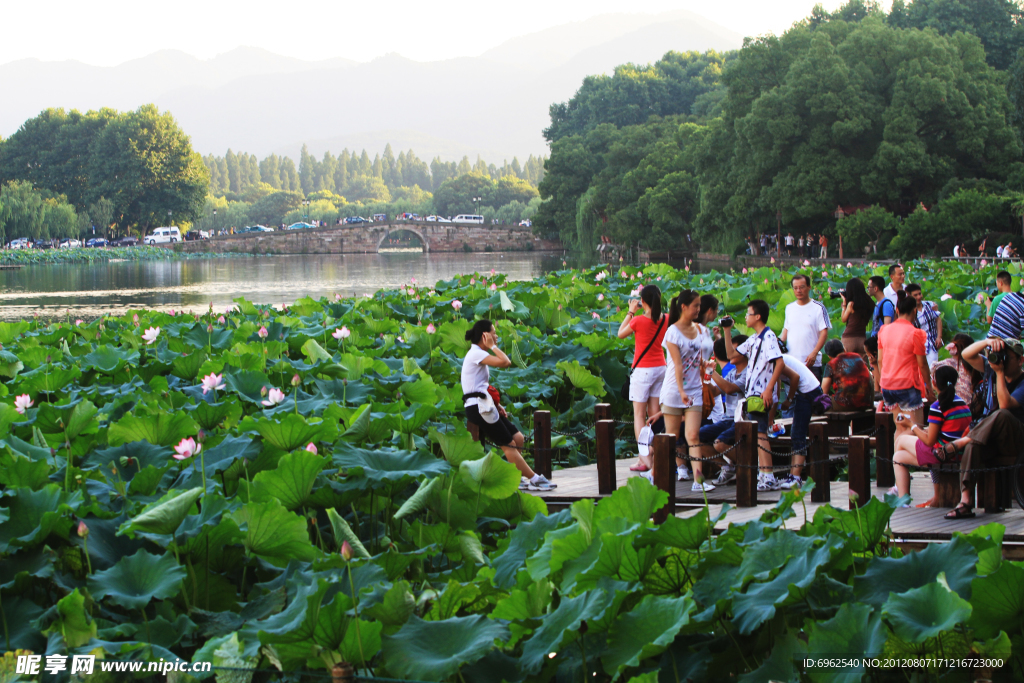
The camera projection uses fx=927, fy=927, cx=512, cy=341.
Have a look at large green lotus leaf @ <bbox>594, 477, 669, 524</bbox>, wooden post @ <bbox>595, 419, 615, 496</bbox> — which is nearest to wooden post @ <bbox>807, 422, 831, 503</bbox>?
wooden post @ <bbox>595, 419, 615, 496</bbox>

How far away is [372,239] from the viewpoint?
Result: 83.8 meters

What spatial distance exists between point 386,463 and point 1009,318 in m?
4.74

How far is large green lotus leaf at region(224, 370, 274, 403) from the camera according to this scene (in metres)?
5.32

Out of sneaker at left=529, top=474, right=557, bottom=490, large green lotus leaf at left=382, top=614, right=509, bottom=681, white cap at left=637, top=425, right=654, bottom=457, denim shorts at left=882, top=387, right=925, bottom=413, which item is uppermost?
denim shorts at left=882, top=387, right=925, bottom=413

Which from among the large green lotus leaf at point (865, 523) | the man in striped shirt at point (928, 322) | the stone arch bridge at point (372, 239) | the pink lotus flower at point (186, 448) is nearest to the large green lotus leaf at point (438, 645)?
the large green lotus leaf at point (865, 523)

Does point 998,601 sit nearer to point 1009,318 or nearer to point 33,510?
point 33,510

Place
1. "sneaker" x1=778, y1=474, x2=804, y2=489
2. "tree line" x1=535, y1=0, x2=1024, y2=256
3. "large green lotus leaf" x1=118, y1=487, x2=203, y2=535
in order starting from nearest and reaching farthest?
"large green lotus leaf" x1=118, y1=487, x2=203, y2=535 < "sneaker" x1=778, y1=474, x2=804, y2=489 < "tree line" x1=535, y1=0, x2=1024, y2=256

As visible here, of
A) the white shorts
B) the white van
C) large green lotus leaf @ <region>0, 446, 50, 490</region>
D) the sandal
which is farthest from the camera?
the white van

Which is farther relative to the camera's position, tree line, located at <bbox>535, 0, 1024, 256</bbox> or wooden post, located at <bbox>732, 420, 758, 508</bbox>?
tree line, located at <bbox>535, 0, 1024, 256</bbox>

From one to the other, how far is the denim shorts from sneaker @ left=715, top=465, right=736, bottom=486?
1061 millimetres

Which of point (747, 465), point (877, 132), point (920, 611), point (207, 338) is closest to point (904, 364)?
point (747, 465)

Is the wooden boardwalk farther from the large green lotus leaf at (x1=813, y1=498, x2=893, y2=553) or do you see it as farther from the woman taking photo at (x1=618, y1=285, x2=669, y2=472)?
the large green lotus leaf at (x1=813, y1=498, x2=893, y2=553)

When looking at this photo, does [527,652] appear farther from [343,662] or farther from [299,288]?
[299,288]

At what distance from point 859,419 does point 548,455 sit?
6.50 ft
